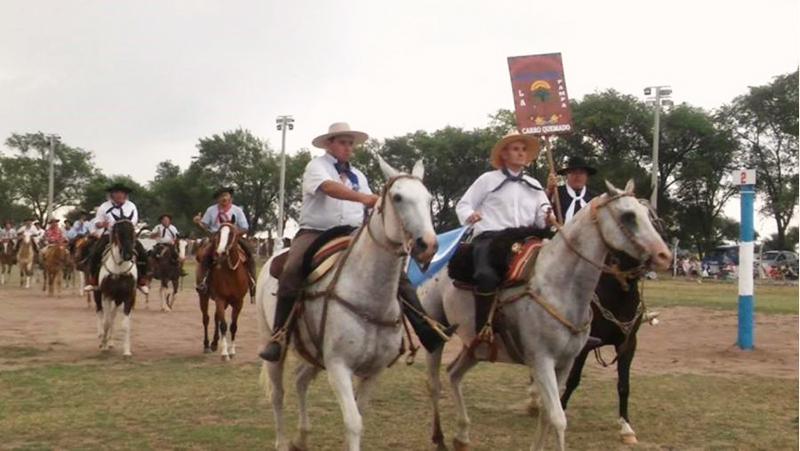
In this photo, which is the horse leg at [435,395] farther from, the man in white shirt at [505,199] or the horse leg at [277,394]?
the horse leg at [277,394]

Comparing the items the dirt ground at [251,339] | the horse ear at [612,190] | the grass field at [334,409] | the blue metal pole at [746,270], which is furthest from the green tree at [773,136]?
the horse ear at [612,190]

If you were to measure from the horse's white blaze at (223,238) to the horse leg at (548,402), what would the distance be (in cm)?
729

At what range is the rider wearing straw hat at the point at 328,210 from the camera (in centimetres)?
655

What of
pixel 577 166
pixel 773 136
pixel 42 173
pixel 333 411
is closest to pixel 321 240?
pixel 333 411

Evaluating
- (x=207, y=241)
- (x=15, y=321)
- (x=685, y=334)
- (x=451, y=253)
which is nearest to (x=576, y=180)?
(x=451, y=253)

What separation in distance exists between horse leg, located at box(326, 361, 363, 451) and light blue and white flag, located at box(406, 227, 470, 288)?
2.22m

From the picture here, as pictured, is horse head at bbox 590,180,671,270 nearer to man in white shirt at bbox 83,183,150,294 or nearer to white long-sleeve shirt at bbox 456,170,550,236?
white long-sleeve shirt at bbox 456,170,550,236

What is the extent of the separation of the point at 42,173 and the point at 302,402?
298ft

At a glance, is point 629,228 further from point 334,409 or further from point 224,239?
point 224,239

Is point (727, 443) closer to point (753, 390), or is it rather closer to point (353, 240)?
point (753, 390)

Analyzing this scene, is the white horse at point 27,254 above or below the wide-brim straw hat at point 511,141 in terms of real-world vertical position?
below

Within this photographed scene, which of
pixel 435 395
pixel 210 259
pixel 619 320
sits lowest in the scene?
pixel 435 395

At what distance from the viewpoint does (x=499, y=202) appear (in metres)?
7.93

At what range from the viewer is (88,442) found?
304 inches
